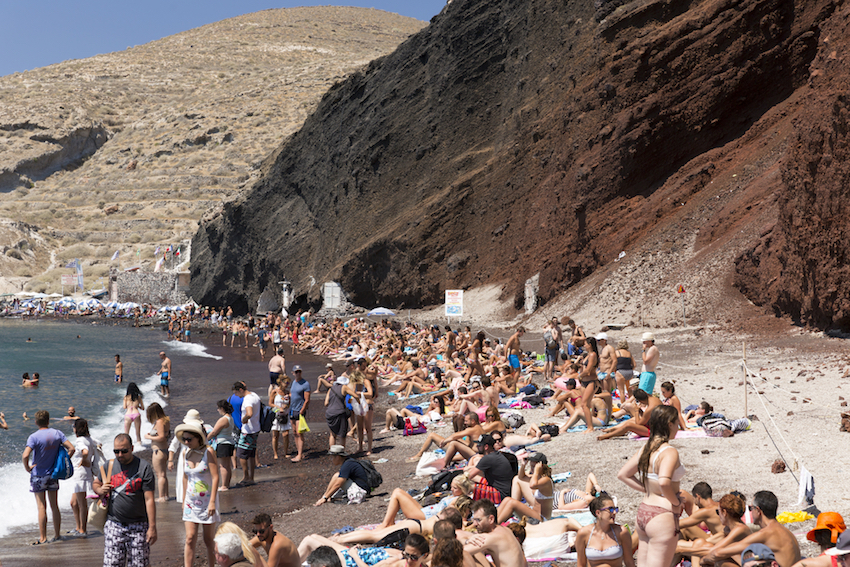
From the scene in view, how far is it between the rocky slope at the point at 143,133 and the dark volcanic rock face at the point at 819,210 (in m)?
60.1

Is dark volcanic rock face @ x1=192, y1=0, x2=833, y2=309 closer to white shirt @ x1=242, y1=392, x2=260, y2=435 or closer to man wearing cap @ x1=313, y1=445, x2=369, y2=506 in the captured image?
white shirt @ x1=242, y1=392, x2=260, y2=435

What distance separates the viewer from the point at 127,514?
5801 mm

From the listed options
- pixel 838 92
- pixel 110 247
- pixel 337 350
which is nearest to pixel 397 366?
pixel 337 350

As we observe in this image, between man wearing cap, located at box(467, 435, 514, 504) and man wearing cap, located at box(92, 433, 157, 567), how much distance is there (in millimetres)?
3249

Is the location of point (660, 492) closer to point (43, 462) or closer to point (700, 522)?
point (700, 522)

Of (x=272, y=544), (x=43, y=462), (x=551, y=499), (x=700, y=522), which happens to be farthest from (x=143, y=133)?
(x=700, y=522)

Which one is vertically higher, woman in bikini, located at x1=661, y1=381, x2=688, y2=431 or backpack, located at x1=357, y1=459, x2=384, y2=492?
woman in bikini, located at x1=661, y1=381, x2=688, y2=431

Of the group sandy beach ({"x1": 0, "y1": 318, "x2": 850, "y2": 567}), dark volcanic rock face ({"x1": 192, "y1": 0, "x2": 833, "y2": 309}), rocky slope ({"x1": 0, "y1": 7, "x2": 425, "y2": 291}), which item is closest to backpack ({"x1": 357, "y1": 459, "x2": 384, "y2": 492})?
sandy beach ({"x1": 0, "y1": 318, "x2": 850, "y2": 567})

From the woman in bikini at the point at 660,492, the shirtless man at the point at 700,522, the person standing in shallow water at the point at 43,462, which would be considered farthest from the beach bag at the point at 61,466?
the shirtless man at the point at 700,522

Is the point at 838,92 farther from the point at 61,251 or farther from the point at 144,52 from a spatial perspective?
the point at 144,52

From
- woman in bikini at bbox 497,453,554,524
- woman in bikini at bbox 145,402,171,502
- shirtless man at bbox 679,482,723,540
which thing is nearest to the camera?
shirtless man at bbox 679,482,723,540

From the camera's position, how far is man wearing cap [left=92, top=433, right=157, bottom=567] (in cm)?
580

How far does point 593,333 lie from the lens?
21.8 metres

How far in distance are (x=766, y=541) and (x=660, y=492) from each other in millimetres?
942
